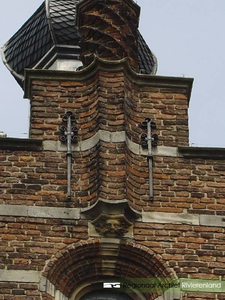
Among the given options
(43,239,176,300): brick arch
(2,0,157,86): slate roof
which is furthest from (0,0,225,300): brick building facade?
(2,0,157,86): slate roof

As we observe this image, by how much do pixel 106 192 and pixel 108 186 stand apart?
8cm

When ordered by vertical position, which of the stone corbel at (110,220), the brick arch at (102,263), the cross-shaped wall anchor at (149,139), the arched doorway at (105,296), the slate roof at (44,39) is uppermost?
the slate roof at (44,39)

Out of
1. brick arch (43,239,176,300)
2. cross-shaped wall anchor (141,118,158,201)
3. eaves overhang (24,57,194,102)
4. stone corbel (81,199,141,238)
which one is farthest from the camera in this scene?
eaves overhang (24,57,194,102)

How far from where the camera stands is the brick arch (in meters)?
16.4

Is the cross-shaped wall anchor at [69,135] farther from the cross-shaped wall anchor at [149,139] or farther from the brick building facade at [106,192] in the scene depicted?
the cross-shaped wall anchor at [149,139]

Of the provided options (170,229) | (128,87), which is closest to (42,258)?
(170,229)

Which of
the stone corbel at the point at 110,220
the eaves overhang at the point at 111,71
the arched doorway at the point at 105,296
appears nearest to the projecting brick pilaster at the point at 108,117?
the eaves overhang at the point at 111,71

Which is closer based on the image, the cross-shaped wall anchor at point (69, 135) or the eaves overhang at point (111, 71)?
the cross-shaped wall anchor at point (69, 135)

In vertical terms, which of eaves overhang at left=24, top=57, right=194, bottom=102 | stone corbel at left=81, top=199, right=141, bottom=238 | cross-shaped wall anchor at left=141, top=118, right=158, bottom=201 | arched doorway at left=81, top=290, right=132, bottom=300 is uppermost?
eaves overhang at left=24, top=57, right=194, bottom=102

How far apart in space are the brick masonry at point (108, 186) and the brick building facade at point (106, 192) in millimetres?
11

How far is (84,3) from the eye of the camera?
61.2 feet

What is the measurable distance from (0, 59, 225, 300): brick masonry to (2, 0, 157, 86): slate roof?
579 centimetres

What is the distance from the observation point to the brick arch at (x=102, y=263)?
1644 centimetres

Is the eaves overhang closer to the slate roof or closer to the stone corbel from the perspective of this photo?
the stone corbel
